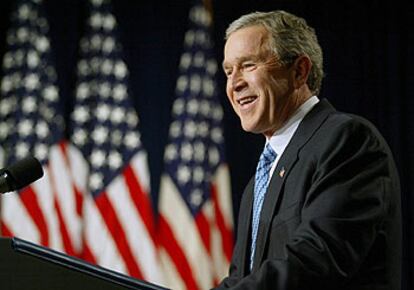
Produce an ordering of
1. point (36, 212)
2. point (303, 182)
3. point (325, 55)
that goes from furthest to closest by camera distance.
A: point (325, 55)
point (36, 212)
point (303, 182)

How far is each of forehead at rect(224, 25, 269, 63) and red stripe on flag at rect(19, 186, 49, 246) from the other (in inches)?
79.8

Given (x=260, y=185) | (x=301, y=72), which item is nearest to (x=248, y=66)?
(x=301, y=72)

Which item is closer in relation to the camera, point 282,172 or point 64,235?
point 282,172

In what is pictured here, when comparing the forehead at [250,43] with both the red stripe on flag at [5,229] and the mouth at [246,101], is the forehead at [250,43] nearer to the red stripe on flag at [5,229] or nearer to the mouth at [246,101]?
the mouth at [246,101]

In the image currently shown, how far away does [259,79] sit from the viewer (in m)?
2.10

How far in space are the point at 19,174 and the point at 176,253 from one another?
243 centimetres

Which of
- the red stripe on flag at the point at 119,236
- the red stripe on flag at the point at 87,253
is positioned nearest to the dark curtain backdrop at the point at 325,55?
the red stripe on flag at the point at 119,236

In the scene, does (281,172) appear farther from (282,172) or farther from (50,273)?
(50,273)

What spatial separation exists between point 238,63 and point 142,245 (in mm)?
1991

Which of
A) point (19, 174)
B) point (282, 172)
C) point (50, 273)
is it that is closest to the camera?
point (50, 273)

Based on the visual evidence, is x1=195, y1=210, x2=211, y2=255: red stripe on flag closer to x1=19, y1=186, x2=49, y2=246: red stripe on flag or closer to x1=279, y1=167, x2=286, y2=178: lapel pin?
x1=19, y1=186, x2=49, y2=246: red stripe on flag

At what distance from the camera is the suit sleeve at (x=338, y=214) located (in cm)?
158

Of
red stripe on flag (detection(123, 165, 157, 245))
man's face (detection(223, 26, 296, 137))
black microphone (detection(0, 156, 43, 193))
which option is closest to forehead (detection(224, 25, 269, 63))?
man's face (detection(223, 26, 296, 137))

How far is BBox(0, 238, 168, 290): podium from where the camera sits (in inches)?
52.9
